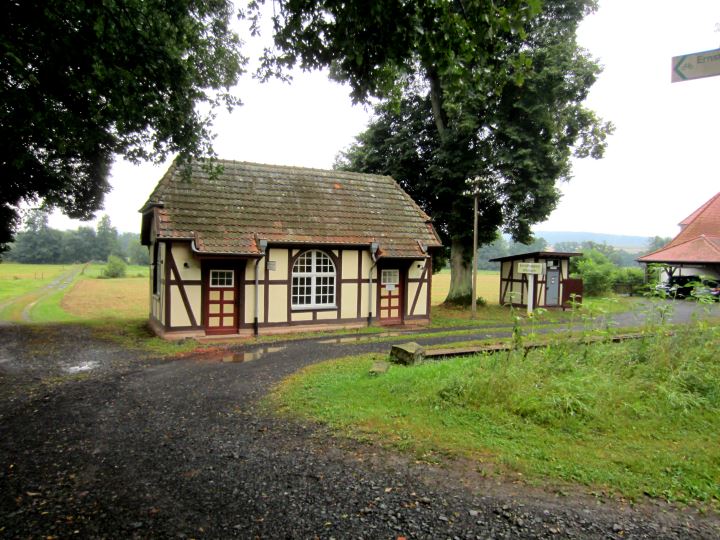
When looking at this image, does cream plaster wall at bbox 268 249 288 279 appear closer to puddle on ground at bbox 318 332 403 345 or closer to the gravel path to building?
puddle on ground at bbox 318 332 403 345

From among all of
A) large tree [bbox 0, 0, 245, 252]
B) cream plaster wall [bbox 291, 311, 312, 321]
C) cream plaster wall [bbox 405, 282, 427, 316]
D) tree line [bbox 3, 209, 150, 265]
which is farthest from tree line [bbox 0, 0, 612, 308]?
tree line [bbox 3, 209, 150, 265]

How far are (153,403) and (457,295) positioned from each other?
710 inches

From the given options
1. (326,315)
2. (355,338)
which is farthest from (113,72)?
(326,315)

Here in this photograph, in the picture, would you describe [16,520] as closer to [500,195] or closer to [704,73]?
[704,73]

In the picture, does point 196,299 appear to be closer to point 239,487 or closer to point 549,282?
point 239,487

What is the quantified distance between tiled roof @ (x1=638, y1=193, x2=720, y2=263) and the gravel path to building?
114 feet

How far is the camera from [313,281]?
15.8 meters

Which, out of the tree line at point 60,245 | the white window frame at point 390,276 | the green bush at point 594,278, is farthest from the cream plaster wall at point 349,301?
the tree line at point 60,245

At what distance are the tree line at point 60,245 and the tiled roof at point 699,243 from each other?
311ft

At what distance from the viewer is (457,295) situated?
23.3 meters

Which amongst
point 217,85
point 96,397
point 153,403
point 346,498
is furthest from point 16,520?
point 217,85

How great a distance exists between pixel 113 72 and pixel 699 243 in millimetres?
39575

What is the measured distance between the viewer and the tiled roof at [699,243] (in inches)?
1262

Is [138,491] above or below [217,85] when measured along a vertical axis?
below
